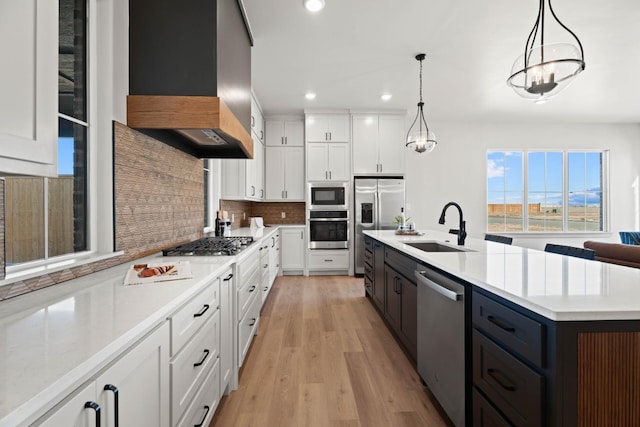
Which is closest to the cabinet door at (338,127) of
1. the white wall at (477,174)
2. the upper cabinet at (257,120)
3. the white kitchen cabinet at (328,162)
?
Result: the white kitchen cabinet at (328,162)

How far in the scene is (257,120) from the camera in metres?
4.86

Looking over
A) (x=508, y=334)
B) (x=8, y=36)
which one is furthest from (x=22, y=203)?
(x=508, y=334)

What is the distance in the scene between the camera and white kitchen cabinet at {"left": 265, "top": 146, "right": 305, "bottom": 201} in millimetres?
5508

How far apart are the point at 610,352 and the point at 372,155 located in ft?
15.3

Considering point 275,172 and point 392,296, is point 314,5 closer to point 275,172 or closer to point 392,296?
point 392,296

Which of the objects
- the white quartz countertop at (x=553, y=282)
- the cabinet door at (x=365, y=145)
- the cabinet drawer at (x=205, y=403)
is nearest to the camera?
the white quartz countertop at (x=553, y=282)

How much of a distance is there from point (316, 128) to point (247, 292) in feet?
12.0

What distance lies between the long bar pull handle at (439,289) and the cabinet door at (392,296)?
55cm

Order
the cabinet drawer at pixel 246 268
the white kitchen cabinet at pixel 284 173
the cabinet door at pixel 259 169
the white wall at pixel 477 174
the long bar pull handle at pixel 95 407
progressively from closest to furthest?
1. the long bar pull handle at pixel 95 407
2. the cabinet drawer at pixel 246 268
3. the cabinet door at pixel 259 169
4. the white kitchen cabinet at pixel 284 173
5. the white wall at pixel 477 174

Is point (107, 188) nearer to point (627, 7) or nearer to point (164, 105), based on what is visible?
point (164, 105)

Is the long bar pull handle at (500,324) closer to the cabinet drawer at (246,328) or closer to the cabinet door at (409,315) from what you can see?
the cabinet door at (409,315)

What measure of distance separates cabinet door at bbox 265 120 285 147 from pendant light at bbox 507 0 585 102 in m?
4.14

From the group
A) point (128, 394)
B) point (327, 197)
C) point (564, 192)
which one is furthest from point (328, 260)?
point (564, 192)

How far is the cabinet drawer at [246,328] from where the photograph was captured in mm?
2133
